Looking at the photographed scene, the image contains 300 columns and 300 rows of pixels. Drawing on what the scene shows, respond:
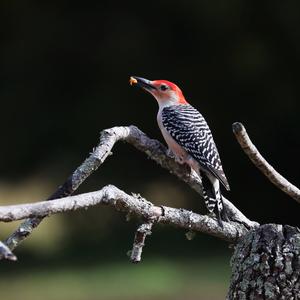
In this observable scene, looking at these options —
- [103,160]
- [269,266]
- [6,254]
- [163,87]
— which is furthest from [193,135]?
[6,254]

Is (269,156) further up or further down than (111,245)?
further up

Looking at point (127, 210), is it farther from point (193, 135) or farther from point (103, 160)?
point (193, 135)

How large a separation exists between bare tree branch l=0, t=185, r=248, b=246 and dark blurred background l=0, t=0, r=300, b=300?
695 cm

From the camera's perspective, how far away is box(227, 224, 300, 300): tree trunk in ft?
7.95

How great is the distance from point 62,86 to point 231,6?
2634 millimetres

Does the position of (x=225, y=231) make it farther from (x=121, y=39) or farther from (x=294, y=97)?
(x=121, y=39)

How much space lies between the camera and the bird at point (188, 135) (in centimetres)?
459

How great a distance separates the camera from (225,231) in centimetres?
279

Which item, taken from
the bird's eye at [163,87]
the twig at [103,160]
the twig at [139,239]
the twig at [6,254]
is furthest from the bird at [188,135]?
the twig at [6,254]

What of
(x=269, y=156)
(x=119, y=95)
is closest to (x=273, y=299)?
(x=269, y=156)

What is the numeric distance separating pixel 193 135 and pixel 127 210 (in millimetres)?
2779

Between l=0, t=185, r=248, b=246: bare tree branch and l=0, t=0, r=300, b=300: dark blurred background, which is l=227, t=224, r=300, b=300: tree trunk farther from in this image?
l=0, t=0, r=300, b=300: dark blurred background

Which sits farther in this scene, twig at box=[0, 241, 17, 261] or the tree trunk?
the tree trunk

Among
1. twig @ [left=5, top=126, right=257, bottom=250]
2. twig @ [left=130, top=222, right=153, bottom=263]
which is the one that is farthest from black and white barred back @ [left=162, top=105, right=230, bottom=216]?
twig @ [left=130, top=222, right=153, bottom=263]
